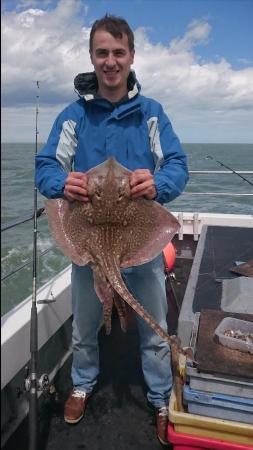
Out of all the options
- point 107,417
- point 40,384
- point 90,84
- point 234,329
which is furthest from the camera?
point 107,417

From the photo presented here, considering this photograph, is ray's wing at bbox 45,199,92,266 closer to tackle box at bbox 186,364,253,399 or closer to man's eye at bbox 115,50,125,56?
tackle box at bbox 186,364,253,399

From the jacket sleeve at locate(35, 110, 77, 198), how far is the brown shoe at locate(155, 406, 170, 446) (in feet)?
5.77

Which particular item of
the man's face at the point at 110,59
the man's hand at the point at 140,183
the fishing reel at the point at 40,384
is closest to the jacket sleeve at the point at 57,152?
the man's face at the point at 110,59

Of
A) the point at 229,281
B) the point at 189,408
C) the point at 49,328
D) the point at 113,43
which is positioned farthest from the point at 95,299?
the point at 113,43

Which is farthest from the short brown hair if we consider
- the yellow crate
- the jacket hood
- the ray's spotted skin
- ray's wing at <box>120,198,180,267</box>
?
the yellow crate

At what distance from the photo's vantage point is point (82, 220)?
2271 mm

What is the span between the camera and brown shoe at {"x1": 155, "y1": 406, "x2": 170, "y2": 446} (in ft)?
8.73

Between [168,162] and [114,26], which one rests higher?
[114,26]

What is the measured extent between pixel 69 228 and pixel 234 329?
→ 1.19 meters

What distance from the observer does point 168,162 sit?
2490 millimetres

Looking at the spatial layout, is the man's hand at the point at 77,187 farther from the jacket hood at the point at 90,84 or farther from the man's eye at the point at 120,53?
the man's eye at the point at 120,53

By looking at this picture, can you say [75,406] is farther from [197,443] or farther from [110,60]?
[110,60]

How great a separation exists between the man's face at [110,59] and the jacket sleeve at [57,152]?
0.36 m

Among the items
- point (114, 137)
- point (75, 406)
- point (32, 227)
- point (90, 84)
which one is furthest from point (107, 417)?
point (32, 227)
